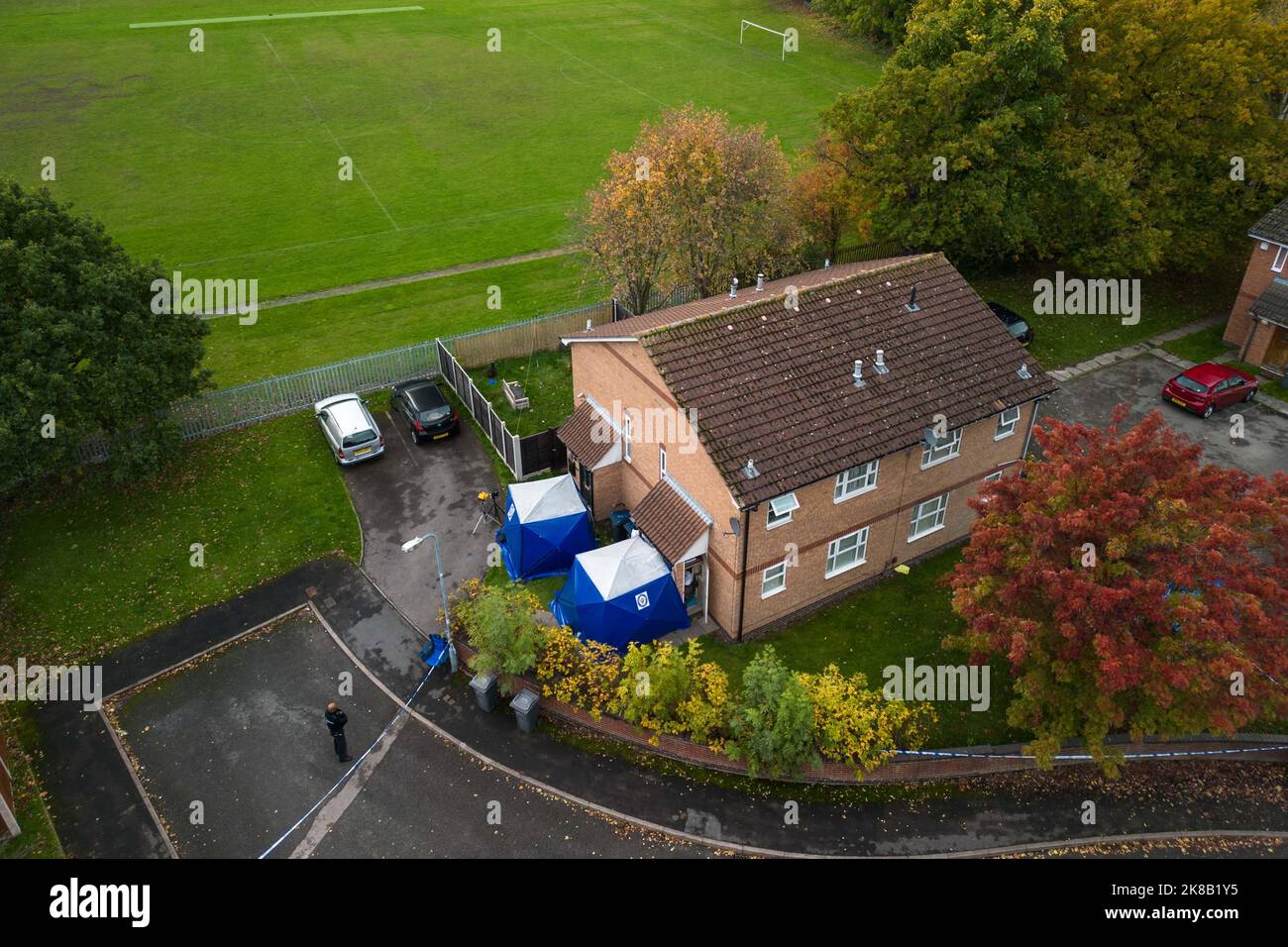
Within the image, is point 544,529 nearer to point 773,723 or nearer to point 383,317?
point 773,723

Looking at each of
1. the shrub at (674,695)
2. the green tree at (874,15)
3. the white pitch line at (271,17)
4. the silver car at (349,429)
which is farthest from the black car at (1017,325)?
the white pitch line at (271,17)

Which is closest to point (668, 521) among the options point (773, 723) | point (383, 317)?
point (773, 723)

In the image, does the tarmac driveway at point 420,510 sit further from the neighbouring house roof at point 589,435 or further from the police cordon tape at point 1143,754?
the police cordon tape at point 1143,754

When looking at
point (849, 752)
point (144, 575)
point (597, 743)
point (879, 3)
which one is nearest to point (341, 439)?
point (144, 575)

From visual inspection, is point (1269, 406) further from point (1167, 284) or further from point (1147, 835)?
point (1147, 835)

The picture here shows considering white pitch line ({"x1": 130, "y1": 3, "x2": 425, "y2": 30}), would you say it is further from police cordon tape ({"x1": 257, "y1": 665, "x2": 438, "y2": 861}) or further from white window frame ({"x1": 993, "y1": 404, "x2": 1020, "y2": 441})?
white window frame ({"x1": 993, "y1": 404, "x2": 1020, "y2": 441})

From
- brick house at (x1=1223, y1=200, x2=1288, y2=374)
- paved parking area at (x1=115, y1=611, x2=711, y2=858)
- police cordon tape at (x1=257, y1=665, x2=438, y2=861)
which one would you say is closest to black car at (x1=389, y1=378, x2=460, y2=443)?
paved parking area at (x1=115, y1=611, x2=711, y2=858)

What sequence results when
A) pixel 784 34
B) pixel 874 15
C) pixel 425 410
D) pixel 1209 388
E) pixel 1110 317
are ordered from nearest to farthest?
pixel 425 410, pixel 1209 388, pixel 1110 317, pixel 874 15, pixel 784 34
